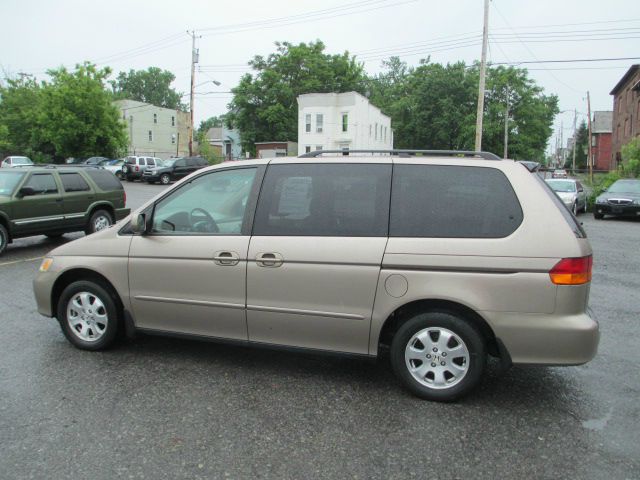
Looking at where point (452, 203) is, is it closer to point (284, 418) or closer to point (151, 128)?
point (284, 418)

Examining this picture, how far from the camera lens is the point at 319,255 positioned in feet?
12.6

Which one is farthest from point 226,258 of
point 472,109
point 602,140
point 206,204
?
point 602,140

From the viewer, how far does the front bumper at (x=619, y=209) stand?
18188 mm

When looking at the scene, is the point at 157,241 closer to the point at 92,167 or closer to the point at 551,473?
the point at 551,473

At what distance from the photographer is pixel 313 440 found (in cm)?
323

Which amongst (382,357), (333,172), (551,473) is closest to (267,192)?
(333,172)

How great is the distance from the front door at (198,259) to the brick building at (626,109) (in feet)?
136

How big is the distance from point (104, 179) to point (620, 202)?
54.6 ft

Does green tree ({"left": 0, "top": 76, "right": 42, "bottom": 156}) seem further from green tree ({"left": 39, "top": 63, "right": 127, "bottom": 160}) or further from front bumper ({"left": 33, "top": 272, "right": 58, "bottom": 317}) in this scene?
front bumper ({"left": 33, "top": 272, "right": 58, "bottom": 317})

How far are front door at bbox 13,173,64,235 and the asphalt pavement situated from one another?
5824 mm

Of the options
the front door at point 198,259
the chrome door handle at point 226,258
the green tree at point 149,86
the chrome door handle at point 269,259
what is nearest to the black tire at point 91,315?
the front door at point 198,259

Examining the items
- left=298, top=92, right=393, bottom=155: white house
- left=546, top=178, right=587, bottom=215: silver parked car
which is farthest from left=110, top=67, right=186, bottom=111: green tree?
left=546, top=178, right=587, bottom=215: silver parked car

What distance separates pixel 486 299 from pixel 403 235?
0.71 metres

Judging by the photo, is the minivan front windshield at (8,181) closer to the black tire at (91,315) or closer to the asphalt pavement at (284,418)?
the asphalt pavement at (284,418)
